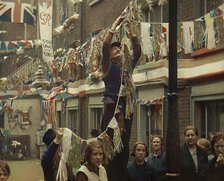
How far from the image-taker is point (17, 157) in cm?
2325

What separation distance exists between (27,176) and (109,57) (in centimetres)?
1019

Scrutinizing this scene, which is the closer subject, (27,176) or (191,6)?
(191,6)

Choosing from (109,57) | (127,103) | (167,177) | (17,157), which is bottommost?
(17,157)

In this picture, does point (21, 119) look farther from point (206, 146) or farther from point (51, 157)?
point (51, 157)

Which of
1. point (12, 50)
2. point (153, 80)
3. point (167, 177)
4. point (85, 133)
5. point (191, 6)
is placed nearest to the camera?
point (167, 177)

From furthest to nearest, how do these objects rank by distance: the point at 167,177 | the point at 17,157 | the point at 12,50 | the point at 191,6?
the point at 17,157 → the point at 12,50 → the point at 191,6 → the point at 167,177

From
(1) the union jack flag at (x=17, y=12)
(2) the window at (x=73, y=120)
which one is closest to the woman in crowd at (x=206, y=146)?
(1) the union jack flag at (x=17, y=12)

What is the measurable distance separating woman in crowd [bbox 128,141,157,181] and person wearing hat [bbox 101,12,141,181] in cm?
11

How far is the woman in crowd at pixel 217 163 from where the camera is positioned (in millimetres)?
5238

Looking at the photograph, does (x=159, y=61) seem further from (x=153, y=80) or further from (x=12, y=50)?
(x=12, y=50)

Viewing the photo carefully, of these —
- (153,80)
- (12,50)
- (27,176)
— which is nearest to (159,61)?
(153,80)

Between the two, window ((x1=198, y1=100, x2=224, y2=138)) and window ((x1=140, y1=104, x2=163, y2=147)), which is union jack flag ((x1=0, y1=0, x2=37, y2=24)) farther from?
window ((x1=198, y1=100, x2=224, y2=138))

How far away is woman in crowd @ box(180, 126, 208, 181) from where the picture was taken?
5441mm

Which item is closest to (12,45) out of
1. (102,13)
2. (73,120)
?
(102,13)
